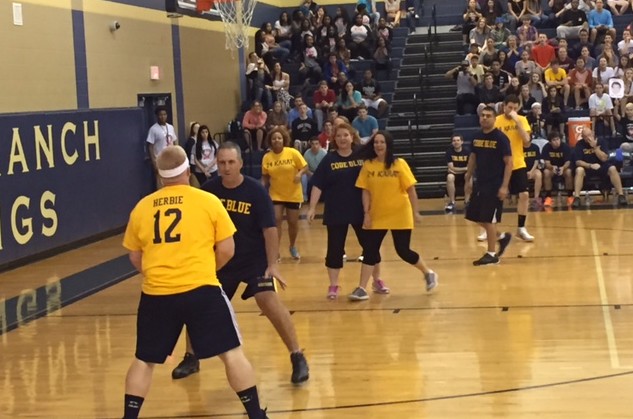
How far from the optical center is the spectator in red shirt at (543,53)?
71.6 feet

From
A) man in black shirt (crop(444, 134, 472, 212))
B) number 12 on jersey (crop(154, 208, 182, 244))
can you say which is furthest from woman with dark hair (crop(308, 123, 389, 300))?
man in black shirt (crop(444, 134, 472, 212))

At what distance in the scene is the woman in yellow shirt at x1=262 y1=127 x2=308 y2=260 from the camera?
12.6 m

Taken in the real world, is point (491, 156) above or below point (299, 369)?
above

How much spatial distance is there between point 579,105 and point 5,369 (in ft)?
48.9

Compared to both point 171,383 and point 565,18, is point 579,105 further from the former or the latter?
point 171,383

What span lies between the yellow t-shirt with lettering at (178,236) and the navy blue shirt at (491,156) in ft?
22.5

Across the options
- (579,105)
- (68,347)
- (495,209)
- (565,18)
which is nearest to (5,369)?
(68,347)

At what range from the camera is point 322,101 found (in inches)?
863

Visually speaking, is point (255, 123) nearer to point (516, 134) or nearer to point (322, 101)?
point (322, 101)

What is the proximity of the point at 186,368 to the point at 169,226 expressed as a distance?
2297 millimetres

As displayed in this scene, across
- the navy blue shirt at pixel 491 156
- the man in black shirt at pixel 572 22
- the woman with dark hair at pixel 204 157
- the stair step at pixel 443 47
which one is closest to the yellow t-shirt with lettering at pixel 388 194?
the navy blue shirt at pixel 491 156

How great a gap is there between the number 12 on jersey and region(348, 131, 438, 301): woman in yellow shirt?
14.8 ft

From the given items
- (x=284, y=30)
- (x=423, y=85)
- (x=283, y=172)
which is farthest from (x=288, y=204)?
(x=284, y=30)

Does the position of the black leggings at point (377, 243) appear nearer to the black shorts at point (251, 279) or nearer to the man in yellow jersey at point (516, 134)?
the black shorts at point (251, 279)
